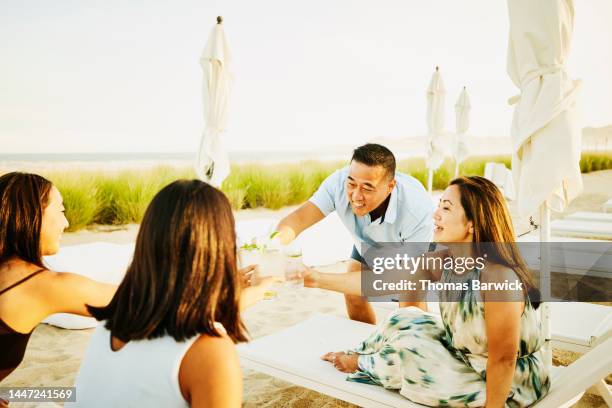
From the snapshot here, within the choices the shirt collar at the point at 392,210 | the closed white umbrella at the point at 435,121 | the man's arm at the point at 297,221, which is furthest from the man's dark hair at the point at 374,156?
the closed white umbrella at the point at 435,121

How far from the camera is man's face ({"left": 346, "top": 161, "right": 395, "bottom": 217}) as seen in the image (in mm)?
3389

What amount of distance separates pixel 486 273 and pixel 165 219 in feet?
4.44

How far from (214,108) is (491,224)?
3833 mm

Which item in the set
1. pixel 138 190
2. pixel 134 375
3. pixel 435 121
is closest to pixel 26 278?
pixel 134 375

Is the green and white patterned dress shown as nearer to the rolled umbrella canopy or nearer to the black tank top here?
the rolled umbrella canopy

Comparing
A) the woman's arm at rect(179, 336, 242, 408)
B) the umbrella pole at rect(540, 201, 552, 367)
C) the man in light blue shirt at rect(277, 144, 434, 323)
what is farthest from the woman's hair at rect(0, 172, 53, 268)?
the umbrella pole at rect(540, 201, 552, 367)

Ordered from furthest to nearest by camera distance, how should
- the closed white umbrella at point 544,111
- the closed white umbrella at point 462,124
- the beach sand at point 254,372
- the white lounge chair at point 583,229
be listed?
the closed white umbrella at point 462,124
the white lounge chair at point 583,229
the beach sand at point 254,372
the closed white umbrella at point 544,111

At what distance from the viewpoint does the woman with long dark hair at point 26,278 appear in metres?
1.66

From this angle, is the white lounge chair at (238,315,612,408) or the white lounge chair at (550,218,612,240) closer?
the white lounge chair at (238,315,612,408)

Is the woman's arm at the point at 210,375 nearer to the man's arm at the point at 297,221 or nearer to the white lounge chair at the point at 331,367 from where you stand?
the white lounge chair at the point at 331,367

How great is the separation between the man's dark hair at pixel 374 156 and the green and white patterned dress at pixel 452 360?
47.5 inches

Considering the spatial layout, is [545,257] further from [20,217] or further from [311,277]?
[20,217]

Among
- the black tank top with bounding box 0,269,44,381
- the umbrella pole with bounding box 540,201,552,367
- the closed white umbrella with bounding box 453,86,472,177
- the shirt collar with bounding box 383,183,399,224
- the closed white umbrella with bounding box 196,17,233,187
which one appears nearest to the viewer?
the black tank top with bounding box 0,269,44,381

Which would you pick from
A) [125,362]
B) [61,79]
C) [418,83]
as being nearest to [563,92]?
[125,362]
